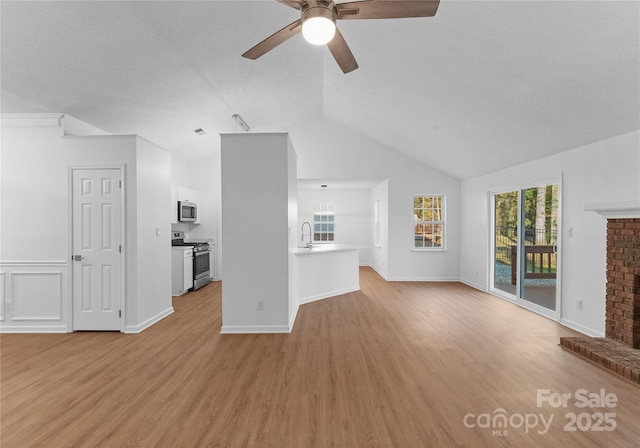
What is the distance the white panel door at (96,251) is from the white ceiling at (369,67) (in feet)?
3.30

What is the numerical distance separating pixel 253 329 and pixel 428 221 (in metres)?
5.10

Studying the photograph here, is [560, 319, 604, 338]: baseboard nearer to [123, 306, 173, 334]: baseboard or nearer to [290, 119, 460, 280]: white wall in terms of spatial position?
[290, 119, 460, 280]: white wall

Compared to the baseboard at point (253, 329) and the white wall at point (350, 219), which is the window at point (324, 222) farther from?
the baseboard at point (253, 329)

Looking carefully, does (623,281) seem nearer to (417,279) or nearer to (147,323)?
(417,279)

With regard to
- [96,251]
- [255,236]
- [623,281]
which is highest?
[255,236]

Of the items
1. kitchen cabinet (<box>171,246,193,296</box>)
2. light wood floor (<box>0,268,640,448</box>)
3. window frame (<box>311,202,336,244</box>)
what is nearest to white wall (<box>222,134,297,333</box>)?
light wood floor (<box>0,268,640,448</box>)

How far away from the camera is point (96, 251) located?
4.02 meters

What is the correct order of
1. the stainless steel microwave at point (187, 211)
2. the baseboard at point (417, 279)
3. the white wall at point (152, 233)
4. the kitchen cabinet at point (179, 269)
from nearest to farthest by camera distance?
the white wall at point (152, 233) < the kitchen cabinet at point (179, 269) < the stainless steel microwave at point (187, 211) < the baseboard at point (417, 279)

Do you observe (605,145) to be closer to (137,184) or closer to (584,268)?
(584,268)

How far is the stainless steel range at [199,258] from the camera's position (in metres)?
6.54

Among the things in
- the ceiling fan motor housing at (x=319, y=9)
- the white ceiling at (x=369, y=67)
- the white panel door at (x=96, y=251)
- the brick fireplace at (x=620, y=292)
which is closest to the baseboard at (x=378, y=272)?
the white ceiling at (x=369, y=67)

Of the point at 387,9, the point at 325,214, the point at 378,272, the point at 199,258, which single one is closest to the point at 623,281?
the point at 387,9

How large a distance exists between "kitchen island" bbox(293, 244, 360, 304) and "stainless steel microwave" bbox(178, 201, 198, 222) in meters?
2.66

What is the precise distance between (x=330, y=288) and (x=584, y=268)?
3.72 m
